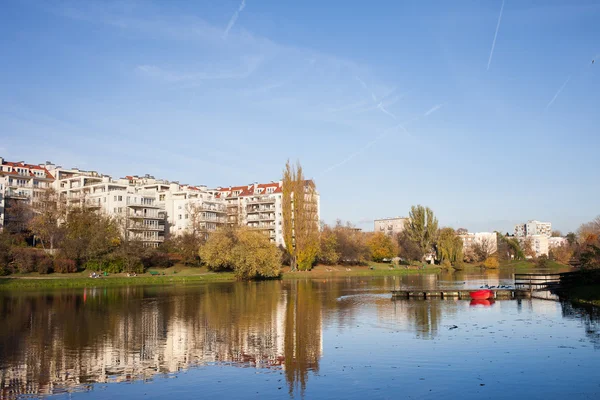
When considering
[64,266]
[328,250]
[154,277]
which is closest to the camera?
Result: [64,266]

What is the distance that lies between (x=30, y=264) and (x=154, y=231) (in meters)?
41.2

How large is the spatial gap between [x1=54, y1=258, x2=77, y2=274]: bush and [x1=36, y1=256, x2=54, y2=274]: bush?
70 cm

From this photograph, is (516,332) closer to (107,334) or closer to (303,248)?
(107,334)

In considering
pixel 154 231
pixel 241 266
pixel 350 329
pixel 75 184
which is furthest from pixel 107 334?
pixel 75 184

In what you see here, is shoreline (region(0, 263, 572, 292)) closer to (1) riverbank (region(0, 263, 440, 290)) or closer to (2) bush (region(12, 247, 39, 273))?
(1) riverbank (region(0, 263, 440, 290))

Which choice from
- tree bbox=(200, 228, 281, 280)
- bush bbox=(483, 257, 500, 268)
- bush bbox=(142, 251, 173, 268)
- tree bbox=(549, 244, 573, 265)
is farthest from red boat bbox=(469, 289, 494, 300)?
tree bbox=(549, 244, 573, 265)

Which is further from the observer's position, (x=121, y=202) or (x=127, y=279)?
(x=121, y=202)

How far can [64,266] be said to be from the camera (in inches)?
2948

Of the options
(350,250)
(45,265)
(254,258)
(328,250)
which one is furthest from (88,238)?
(350,250)

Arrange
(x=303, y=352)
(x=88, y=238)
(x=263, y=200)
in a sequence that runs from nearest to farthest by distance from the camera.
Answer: (x=303, y=352)
(x=88, y=238)
(x=263, y=200)

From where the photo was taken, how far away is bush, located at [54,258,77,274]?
74438mm

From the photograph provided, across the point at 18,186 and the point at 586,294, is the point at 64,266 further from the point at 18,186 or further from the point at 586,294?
the point at 586,294

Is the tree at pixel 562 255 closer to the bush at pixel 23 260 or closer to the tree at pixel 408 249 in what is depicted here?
the tree at pixel 408 249

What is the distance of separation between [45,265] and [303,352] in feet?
201
